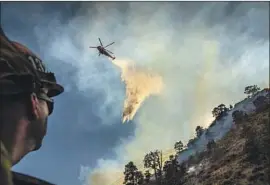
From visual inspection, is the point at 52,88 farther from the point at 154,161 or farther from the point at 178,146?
the point at 178,146

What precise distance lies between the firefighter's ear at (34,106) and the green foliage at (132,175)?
19.8 meters

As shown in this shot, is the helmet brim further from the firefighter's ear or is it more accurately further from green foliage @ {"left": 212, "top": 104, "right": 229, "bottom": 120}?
green foliage @ {"left": 212, "top": 104, "right": 229, "bottom": 120}

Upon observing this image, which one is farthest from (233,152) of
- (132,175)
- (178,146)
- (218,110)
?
(132,175)

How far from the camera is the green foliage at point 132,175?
40.0 metres

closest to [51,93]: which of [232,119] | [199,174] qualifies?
[199,174]

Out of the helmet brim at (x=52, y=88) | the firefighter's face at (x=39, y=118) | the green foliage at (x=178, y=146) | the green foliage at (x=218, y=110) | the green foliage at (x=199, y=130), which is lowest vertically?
the firefighter's face at (x=39, y=118)

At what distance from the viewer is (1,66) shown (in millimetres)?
18734

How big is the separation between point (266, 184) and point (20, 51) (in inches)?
1119

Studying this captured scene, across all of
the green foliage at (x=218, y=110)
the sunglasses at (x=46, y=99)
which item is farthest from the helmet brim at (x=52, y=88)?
the green foliage at (x=218, y=110)

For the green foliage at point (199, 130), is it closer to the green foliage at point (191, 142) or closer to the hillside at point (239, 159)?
the green foliage at point (191, 142)

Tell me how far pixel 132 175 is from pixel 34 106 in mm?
21458

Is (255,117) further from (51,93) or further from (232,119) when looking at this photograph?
(51,93)

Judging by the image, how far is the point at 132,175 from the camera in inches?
1603

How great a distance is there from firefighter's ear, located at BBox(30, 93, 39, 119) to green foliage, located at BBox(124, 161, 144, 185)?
1983 centimetres
